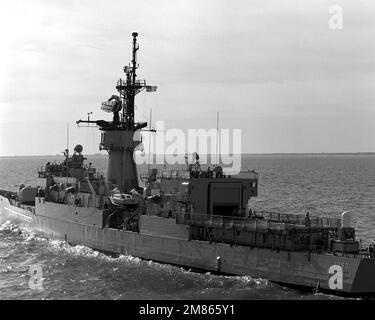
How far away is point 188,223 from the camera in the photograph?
2867 centimetres

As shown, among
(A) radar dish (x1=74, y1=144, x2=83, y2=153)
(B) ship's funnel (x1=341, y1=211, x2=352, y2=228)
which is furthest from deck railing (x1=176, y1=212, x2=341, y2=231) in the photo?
(A) radar dish (x1=74, y1=144, x2=83, y2=153)

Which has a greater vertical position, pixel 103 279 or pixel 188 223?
pixel 188 223

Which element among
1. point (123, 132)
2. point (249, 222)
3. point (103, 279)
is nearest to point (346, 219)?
point (249, 222)

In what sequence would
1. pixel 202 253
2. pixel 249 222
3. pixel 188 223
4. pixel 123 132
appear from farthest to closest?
pixel 123 132 → pixel 188 223 → pixel 202 253 → pixel 249 222

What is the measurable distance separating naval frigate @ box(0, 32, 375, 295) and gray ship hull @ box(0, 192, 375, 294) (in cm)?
5

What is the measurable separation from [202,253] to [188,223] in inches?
68.6

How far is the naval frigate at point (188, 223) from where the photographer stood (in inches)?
961

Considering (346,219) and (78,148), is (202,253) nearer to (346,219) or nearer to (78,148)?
(346,219)

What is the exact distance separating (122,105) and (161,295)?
17.8 metres

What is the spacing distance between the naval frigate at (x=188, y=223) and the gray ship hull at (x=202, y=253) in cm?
5

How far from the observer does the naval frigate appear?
2442 centimetres

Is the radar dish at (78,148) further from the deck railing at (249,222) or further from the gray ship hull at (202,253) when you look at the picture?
the deck railing at (249,222)

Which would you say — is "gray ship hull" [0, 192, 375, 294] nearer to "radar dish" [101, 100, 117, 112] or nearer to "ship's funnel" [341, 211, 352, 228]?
"ship's funnel" [341, 211, 352, 228]

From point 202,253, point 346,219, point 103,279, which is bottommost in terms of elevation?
point 103,279
